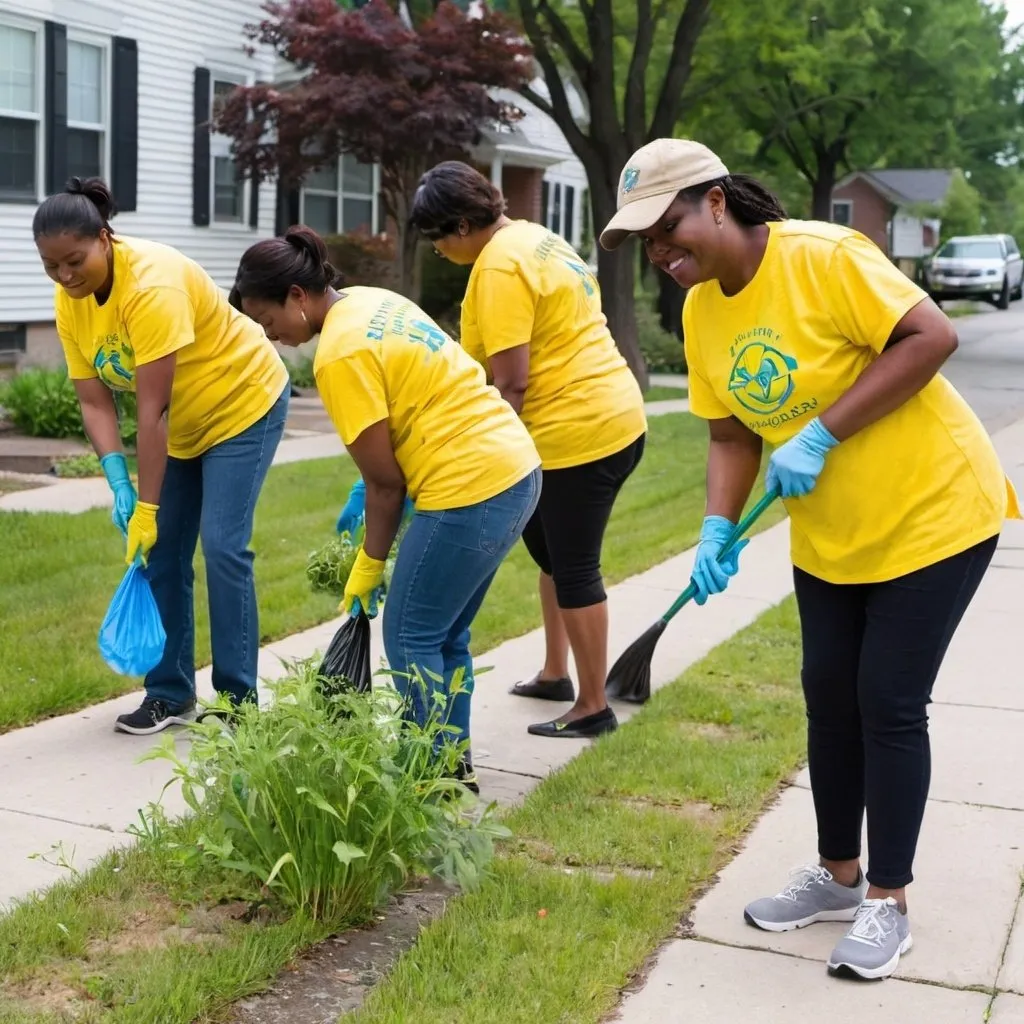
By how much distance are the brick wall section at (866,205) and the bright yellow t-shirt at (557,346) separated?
191 ft

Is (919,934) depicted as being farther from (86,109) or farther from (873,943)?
(86,109)

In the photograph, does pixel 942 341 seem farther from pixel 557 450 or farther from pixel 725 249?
pixel 557 450

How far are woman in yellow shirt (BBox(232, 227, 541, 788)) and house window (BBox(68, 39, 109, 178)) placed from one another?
11778 millimetres

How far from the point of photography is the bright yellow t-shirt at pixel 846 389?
3.27m

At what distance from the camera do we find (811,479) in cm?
335

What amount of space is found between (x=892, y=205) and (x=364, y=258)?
46.5 meters

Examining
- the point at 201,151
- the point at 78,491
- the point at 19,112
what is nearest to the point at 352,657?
the point at 78,491

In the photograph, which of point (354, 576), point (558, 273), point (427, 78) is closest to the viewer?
point (354, 576)

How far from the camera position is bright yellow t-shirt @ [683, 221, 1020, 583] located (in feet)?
10.7

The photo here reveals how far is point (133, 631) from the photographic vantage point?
16.1 ft

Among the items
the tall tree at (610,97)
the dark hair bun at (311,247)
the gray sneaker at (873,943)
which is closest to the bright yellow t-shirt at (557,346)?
the dark hair bun at (311,247)

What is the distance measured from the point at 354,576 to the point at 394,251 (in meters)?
15.3

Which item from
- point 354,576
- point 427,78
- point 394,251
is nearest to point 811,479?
point 354,576

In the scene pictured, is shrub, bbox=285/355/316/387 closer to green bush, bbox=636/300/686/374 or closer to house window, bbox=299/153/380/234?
house window, bbox=299/153/380/234
